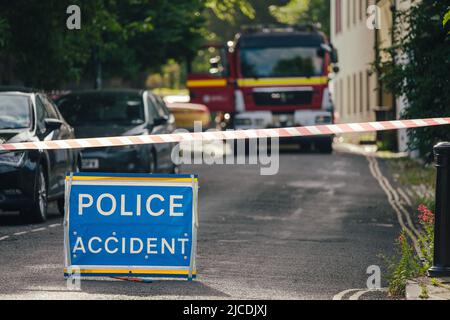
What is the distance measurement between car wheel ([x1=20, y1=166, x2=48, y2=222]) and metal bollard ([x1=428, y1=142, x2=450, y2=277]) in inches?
258

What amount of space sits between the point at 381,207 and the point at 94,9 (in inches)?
235

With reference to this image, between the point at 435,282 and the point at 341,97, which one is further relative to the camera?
the point at 341,97

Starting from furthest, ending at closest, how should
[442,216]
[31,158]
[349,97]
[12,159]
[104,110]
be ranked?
[349,97]
[104,110]
[31,158]
[12,159]
[442,216]

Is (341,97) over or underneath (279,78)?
underneath

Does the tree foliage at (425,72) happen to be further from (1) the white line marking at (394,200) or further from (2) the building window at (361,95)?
(2) the building window at (361,95)

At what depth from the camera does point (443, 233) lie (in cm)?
1045

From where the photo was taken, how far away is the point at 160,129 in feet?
72.5

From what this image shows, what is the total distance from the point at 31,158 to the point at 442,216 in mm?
6611

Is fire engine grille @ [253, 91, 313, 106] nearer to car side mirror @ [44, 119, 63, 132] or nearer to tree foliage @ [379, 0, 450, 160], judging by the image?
tree foliage @ [379, 0, 450, 160]

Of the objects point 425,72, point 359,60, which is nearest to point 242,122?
point 425,72

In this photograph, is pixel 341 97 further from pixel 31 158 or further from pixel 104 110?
pixel 31 158

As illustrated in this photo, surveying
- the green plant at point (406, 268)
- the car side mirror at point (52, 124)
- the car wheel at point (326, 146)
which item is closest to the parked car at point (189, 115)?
the car wheel at point (326, 146)

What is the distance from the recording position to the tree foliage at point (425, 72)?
17609 mm
